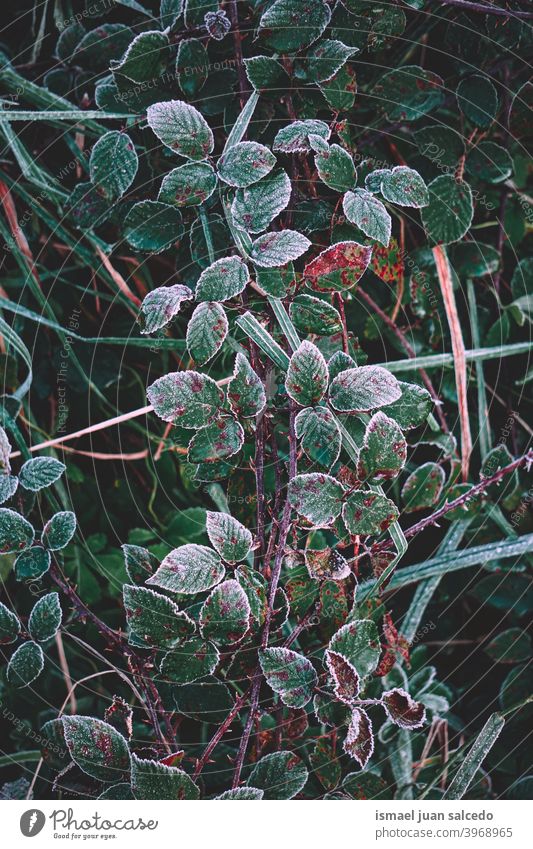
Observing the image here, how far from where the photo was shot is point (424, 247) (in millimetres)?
571

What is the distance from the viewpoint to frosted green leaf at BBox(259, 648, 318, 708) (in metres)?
0.45

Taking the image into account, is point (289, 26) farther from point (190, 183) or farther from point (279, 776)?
point (279, 776)

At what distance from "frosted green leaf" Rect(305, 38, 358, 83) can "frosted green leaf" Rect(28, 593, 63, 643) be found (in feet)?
1.28

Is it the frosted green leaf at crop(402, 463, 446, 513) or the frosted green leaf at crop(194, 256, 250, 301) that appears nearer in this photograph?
the frosted green leaf at crop(194, 256, 250, 301)

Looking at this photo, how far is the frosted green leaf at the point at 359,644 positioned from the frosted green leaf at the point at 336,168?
0.28 m

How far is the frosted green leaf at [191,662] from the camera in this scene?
443mm

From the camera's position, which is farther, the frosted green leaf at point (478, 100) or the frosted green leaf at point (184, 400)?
the frosted green leaf at point (478, 100)

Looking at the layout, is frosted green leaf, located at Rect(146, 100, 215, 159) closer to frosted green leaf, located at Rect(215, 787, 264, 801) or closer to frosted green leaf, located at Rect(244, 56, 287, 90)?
frosted green leaf, located at Rect(244, 56, 287, 90)

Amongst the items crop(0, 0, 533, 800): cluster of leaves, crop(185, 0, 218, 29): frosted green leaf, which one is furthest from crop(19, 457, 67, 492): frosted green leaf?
crop(185, 0, 218, 29): frosted green leaf

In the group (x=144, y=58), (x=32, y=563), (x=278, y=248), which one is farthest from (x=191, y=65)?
(x=32, y=563)

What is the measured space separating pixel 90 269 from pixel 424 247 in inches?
10.6

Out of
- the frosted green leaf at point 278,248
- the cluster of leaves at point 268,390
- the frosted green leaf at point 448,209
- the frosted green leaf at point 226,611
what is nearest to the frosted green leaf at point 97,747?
the cluster of leaves at point 268,390

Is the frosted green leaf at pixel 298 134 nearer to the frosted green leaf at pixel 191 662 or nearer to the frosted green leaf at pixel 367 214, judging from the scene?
the frosted green leaf at pixel 367 214
